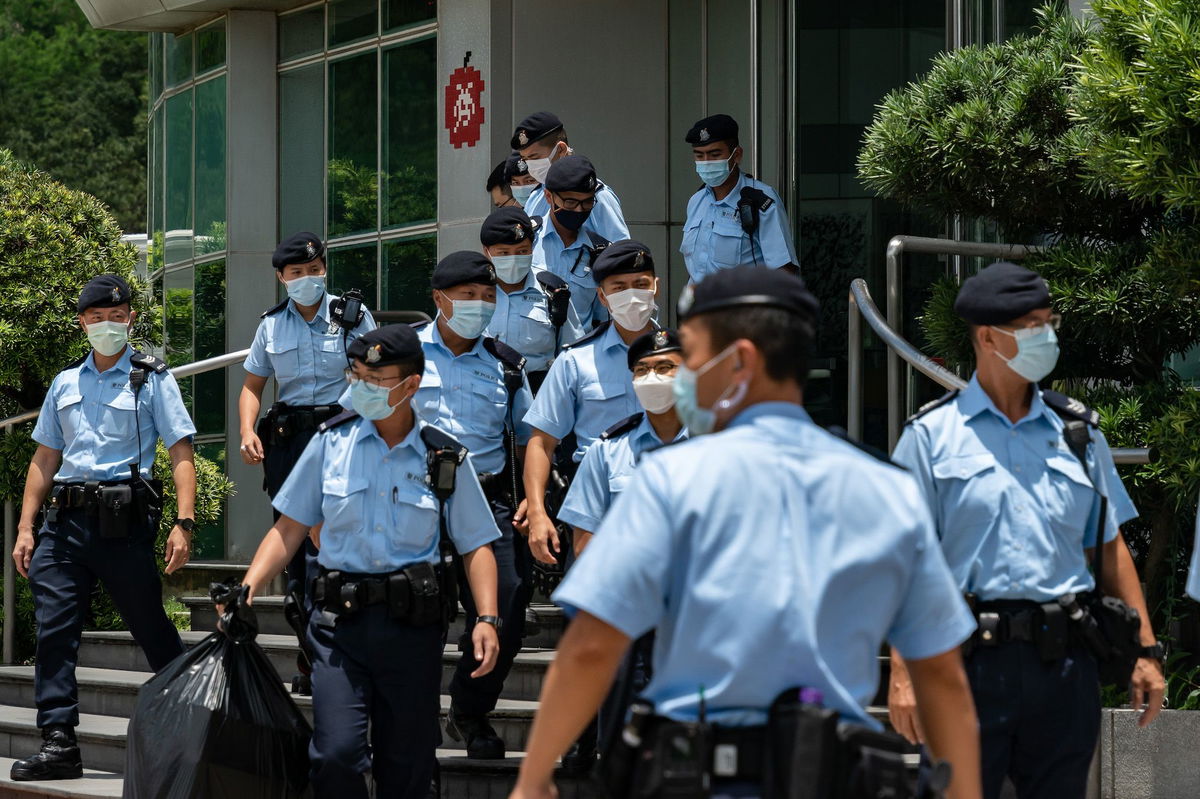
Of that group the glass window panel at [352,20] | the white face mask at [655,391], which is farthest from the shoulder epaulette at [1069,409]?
the glass window panel at [352,20]

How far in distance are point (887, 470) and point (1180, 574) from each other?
3964mm

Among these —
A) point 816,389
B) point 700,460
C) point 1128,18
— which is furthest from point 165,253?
point 700,460

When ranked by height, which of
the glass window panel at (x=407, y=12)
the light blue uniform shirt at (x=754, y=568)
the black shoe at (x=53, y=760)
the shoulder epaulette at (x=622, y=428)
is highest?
the glass window panel at (x=407, y=12)

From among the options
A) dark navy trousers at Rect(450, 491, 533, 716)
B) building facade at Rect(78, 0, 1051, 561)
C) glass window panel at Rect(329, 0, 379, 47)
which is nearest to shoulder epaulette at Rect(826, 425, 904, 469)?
dark navy trousers at Rect(450, 491, 533, 716)

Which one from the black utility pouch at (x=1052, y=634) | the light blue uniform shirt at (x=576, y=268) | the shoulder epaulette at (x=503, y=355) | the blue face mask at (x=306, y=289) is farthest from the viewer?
the blue face mask at (x=306, y=289)

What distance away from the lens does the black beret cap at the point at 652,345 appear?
5910mm

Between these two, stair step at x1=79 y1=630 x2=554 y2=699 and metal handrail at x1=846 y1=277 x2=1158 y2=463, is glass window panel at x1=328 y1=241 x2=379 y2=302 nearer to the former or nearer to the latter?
stair step at x1=79 y1=630 x2=554 y2=699

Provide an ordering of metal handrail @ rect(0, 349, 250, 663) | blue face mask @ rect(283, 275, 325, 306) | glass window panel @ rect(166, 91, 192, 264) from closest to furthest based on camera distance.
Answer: blue face mask @ rect(283, 275, 325, 306)
metal handrail @ rect(0, 349, 250, 663)
glass window panel @ rect(166, 91, 192, 264)

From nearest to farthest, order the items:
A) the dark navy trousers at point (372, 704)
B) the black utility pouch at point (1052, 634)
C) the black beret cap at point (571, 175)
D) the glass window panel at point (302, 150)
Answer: the black utility pouch at point (1052, 634), the dark navy trousers at point (372, 704), the black beret cap at point (571, 175), the glass window panel at point (302, 150)

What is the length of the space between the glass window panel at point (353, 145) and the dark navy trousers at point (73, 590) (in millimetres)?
5789

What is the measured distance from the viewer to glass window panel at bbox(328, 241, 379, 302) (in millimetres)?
12992

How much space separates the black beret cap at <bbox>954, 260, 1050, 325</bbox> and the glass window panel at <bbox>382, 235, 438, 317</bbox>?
7806 mm

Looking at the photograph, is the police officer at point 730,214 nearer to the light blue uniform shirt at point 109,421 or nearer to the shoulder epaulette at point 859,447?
the light blue uniform shirt at point 109,421

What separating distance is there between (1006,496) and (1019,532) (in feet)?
0.34
